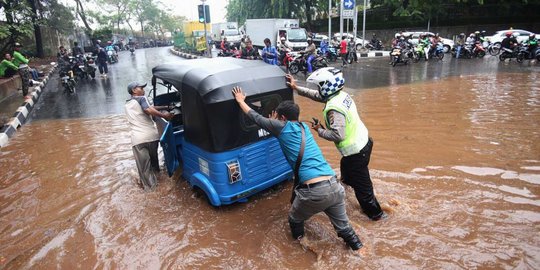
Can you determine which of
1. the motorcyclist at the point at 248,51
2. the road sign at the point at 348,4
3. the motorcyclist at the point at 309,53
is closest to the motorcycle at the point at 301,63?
the motorcyclist at the point at 309,53

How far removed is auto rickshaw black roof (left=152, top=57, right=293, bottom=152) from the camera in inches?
143

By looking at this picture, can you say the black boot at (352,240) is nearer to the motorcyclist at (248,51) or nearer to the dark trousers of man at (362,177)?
the dark trousers of man at (362,177)

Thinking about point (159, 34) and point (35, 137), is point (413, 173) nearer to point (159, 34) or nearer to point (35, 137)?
point (35, 137)

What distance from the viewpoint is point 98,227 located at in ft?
13.3

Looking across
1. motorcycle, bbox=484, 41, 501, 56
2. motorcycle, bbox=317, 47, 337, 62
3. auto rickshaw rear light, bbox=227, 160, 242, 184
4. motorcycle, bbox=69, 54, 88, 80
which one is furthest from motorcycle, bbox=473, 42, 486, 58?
motorcycle, bbox=69, 54, 88, 80

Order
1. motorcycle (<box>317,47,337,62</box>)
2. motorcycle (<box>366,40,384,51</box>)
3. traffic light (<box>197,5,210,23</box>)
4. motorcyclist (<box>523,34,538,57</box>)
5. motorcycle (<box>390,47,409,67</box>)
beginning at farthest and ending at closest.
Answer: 1. motorcycle (<box>366,40,384,51</box>)
2. motorcycle (<box>317,47,337,62</box>)
3. motorcycle (<box>390,47,409,67</box>)
4. traffic light (<box>197,5,210,23</box>)
5. motorcyclist (<box>523,34,538,57</box>)

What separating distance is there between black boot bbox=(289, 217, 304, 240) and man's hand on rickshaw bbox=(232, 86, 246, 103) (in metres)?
1.27

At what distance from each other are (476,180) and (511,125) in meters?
2.74

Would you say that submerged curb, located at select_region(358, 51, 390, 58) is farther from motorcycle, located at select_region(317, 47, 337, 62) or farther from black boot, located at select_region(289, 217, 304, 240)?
black boot, located at select_region(289, 217, 304, 240)

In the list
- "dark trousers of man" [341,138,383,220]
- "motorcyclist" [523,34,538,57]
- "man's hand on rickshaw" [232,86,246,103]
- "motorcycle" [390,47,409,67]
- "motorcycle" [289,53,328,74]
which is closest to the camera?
"dark trousers of man" [341,138,383,220]

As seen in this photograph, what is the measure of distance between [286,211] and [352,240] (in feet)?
3.54

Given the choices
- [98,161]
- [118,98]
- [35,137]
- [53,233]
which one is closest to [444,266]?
[53,233]

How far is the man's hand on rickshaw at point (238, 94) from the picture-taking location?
11.6 feet

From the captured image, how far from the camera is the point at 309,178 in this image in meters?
2.97
